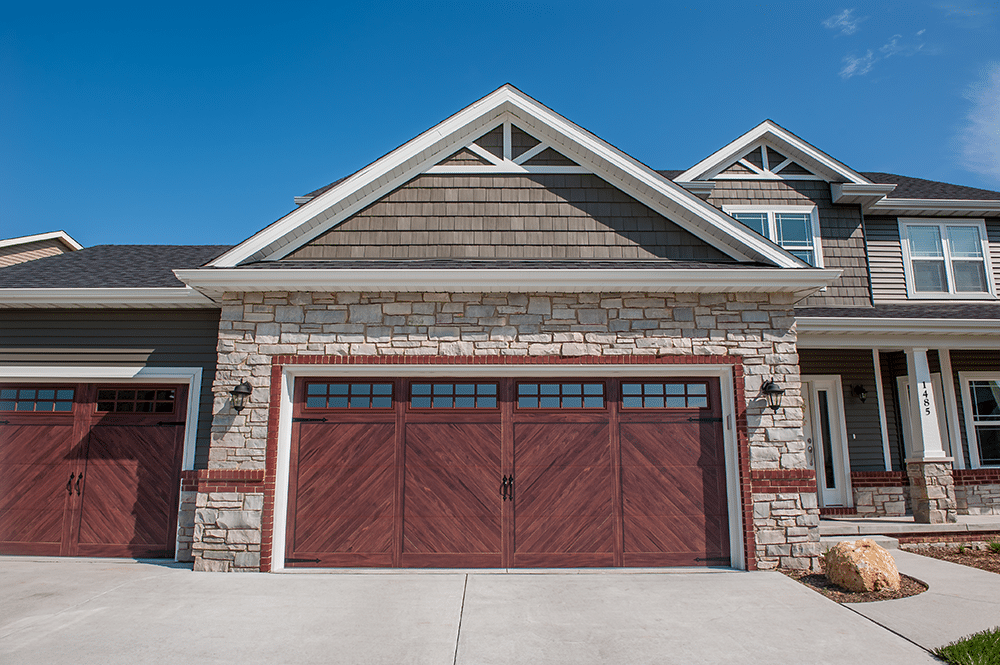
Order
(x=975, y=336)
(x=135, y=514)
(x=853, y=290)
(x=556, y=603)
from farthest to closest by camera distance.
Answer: (x=853, y=290) → (x=975, y=336) → (x=135, y=514) → (x=556, y=603)

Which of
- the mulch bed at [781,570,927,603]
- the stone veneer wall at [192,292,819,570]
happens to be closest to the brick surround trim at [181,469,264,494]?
the stone veneer wall at [192,292,819,570]

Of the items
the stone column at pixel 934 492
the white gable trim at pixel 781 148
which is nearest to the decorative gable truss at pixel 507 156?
the white gable trim at pixel 781 148

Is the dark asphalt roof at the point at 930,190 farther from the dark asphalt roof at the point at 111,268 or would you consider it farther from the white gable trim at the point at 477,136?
the dark asphalt roof at the point at 111,268

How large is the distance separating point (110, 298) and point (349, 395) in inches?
145

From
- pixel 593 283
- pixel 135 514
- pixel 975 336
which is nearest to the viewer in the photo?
pixel 593 283

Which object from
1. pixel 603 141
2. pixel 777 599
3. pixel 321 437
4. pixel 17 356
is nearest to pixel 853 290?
pixel 603 141

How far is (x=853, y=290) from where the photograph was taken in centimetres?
1189

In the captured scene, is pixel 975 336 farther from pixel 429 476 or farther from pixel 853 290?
pixel 429 476

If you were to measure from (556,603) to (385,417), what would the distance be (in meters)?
3.15

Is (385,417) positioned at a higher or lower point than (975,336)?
lower

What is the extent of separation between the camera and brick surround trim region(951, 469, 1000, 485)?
36.8ft

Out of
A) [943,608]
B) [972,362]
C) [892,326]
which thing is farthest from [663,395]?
[972,362]

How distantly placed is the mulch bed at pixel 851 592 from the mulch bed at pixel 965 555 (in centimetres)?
201

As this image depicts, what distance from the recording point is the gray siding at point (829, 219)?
11.9 metres
